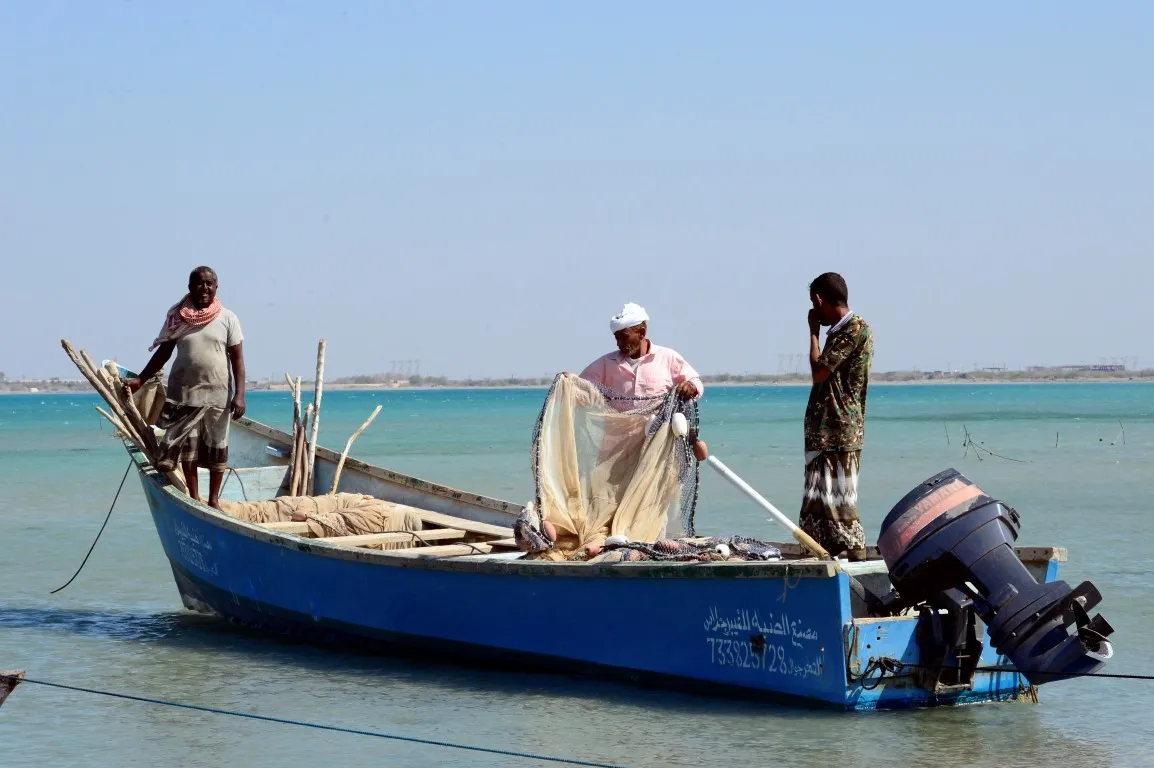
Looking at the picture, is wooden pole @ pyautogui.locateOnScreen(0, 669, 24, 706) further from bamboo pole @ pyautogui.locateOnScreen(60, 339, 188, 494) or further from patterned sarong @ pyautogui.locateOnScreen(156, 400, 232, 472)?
bamboo pole @ pyautogui.locateOnScreen(60, 339, 188, 494)

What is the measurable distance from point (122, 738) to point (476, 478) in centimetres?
1852

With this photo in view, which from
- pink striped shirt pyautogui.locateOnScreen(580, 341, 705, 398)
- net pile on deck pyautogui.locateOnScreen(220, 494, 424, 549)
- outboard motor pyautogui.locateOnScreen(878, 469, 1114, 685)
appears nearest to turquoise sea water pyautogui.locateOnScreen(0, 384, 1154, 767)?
outboard motor pyautogui.locateOnScreen(878, 469, 1114, 685)

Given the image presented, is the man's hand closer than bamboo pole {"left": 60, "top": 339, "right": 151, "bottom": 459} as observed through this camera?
Yes

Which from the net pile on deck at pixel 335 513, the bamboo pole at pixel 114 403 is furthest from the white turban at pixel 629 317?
the bamboo pole at pixel 114 403

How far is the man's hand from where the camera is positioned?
715cm

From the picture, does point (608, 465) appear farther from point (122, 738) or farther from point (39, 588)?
point (39, 588)

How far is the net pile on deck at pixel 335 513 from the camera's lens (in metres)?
9.62

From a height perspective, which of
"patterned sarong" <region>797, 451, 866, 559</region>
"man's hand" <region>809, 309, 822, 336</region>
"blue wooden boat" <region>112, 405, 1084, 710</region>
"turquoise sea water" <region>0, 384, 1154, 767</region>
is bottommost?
"turquoise sea water" <region>0, 384, 1154, 767</region>

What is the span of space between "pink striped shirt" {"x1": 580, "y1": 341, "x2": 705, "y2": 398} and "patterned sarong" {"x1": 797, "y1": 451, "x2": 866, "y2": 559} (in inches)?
→ 34.2

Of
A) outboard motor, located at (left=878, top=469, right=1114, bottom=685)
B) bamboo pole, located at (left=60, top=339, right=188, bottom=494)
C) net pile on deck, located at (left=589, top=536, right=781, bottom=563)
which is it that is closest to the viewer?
outboard motor, located at (left=878, top=469, right=1114, bottom=685)

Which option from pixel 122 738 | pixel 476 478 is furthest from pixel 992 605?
pixel 476 478

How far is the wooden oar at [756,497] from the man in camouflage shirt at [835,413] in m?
0.17

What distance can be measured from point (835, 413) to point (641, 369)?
117cm

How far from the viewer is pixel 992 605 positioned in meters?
6.07
